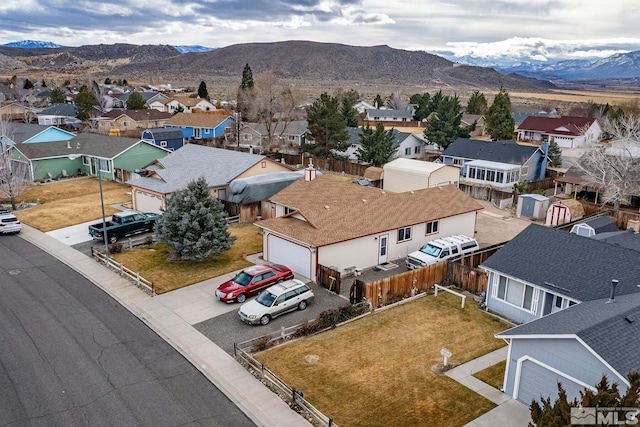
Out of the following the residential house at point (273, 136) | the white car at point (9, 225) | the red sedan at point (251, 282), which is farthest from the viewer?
the residential house at point (273, 136)

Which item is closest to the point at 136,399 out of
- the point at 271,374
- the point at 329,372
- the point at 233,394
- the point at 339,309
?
the point at 233,394

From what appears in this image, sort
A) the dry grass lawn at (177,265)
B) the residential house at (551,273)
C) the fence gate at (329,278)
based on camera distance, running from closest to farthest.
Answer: the residential house at (551,273) < the fence gate at (329,278) < the dry grass lawn at (177,265)

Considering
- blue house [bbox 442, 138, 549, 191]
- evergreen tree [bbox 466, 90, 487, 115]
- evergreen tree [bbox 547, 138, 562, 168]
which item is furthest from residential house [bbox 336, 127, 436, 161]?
evergreen tree [bbox 466, 90, 487, 115]

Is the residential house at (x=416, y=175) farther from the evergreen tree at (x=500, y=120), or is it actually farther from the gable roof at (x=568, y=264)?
the evergreen tree at (x=500, y=120)

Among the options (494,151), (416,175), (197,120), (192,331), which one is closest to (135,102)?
(197,120)

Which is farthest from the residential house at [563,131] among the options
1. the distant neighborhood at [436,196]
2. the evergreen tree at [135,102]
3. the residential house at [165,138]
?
the evergreen tree at [135,102]

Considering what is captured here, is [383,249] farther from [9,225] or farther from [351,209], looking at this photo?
[9,225]
